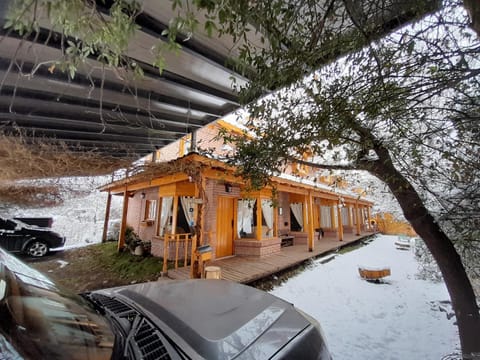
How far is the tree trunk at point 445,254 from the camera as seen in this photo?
2123 mm

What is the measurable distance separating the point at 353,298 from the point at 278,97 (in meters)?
4.73

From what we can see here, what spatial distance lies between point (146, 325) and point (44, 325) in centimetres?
52

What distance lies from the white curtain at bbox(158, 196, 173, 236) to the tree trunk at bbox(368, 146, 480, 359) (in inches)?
253

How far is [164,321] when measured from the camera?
1.29 metres

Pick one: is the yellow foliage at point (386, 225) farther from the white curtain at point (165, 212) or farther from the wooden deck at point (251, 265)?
the white curtain at point (165, 212)

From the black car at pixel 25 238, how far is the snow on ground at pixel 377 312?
8530 millimetres

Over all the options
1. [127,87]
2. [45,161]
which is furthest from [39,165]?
[127,87]

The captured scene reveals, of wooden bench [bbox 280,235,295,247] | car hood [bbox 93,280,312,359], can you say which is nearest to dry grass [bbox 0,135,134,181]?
car hood [bbox 93,280,312,359]

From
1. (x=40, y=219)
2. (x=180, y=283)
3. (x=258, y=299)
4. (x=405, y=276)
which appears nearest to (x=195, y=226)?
(x=180, y=283)

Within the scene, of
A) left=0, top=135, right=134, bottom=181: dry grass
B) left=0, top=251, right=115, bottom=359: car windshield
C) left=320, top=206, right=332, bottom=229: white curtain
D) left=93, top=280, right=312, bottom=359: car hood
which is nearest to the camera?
left=0, top=251, right=115, bottom=359: car windshield

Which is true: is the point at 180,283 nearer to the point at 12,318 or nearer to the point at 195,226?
the point at 12,318

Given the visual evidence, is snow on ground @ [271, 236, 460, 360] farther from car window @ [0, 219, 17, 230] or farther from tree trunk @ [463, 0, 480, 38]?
car window @ [0, 219, 17, 230]

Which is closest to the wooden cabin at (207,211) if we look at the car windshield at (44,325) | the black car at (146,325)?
the black car at (146,325)

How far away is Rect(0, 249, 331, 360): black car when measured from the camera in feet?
2.77
